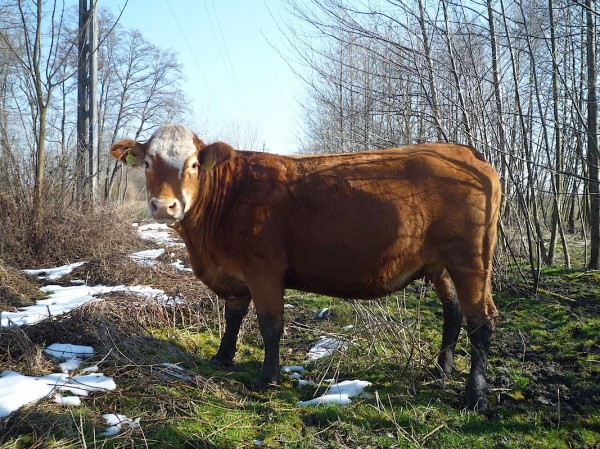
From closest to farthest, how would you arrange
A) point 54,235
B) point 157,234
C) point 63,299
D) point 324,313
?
point 63,299
point 324,313
point 54,235
point 157,234

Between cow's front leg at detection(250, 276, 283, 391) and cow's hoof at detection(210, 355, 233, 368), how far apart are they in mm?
597

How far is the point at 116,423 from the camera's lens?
3.50m

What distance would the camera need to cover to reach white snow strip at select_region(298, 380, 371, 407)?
14.3 feet

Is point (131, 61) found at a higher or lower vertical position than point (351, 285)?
higher

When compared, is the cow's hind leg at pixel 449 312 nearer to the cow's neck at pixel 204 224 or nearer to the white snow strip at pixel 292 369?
the white snow strip at pixel 292 369

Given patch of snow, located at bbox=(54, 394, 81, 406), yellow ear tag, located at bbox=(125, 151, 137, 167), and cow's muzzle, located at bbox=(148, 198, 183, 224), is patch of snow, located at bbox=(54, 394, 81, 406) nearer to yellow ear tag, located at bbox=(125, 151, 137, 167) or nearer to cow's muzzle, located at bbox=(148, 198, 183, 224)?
cow's muzzle, located at bbox=(148, 198, 183, 224)

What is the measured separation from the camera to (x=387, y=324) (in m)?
5.26

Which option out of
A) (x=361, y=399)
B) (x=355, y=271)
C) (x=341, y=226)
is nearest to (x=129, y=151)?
(x=341, y=226)

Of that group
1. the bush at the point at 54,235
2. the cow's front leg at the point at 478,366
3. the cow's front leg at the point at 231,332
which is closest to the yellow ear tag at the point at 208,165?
the cow's front leg at the point at 231,332

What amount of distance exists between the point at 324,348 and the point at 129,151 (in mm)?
3133

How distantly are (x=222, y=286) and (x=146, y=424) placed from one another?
167 cm

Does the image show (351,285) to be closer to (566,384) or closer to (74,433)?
(566,384)

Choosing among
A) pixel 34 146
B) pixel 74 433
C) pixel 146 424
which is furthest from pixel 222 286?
pixel 34 146

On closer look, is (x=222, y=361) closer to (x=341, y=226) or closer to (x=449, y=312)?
(x=341, y=226)
